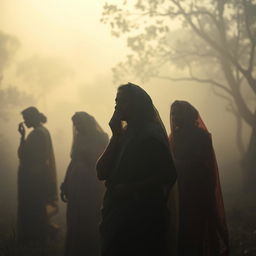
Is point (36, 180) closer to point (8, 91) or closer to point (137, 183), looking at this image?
point (137, 183)

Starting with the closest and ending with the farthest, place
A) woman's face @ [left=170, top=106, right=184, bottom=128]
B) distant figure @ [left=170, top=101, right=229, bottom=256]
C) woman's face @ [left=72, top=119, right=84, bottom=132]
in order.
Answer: distant figure @ [left=170, top=101, right=229, bottom=256] < woman's face @ [left=170, top=106, right=184, bottom=128] < woman's face @ [left=72, top=119, right=84, bottom=132]

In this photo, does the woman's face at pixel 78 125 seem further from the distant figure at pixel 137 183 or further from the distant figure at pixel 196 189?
the distant figure at pixel 137 183

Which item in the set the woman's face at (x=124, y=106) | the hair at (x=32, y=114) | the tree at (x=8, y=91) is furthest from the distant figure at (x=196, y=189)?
the tree at (x=8, y=91)

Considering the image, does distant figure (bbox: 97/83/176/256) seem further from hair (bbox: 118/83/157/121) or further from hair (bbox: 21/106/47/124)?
hair (bbox: 21/106/47/124)

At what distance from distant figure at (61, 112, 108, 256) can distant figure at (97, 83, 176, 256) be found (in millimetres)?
2941

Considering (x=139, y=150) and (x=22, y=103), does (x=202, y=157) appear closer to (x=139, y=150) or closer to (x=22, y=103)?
(x=139, y=150)

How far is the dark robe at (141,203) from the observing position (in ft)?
12.4

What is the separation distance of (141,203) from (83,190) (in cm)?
339

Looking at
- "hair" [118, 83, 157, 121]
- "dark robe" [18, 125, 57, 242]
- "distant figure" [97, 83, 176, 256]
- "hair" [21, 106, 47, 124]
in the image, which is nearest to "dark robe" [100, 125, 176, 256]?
"distant figure" [97, 83, 176, 256]

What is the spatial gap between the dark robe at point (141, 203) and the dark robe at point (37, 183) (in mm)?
4576

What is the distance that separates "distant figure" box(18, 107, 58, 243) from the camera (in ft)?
27.0

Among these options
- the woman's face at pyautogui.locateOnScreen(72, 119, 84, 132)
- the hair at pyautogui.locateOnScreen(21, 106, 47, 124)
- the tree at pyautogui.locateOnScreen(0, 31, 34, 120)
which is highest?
the tree at pyautogui.locateOnScreen(0, 31, 34, 120)

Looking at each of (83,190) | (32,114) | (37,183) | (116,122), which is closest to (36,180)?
(37,183)

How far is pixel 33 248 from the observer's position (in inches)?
301
